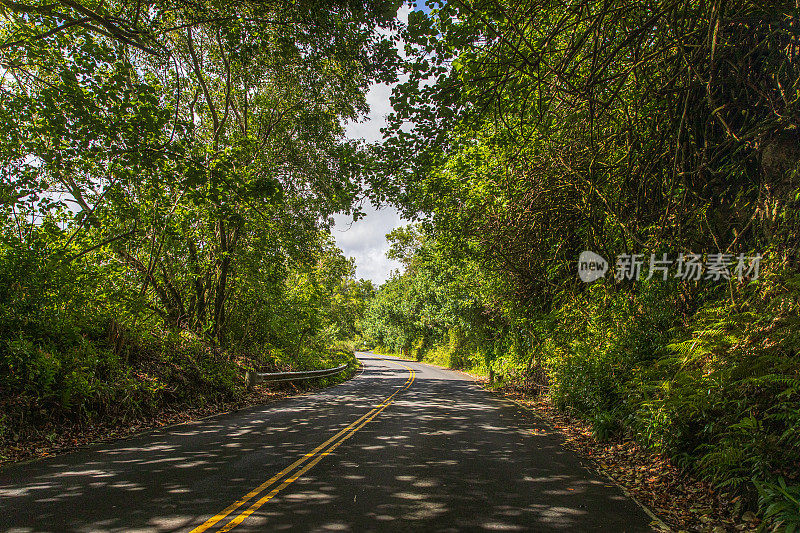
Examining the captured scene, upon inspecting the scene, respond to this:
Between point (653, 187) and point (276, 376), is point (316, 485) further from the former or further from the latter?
point (276, 376)

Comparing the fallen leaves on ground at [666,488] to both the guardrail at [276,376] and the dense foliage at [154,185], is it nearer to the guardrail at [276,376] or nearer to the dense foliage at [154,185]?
the dense foliage at [154,185]

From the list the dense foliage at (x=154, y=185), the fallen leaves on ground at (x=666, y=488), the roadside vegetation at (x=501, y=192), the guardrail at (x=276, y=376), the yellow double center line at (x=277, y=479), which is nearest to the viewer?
the yellow double center line at (x=277, y=479)

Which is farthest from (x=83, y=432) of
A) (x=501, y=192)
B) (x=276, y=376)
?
(x=501, y=192)

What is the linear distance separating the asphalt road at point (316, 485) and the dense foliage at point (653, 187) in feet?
4.74

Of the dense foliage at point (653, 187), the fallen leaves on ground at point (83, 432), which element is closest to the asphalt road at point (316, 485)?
the fallen leaves on ground at point (83, 432)

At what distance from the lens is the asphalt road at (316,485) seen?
3883 mm

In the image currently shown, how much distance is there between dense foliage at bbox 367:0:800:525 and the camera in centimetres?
Answer: 498

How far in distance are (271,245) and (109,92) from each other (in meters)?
7.21

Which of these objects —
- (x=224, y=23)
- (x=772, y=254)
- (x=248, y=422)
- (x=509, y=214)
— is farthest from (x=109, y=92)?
(x=772, y=254)

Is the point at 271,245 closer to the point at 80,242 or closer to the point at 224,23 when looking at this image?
the point at 80,242

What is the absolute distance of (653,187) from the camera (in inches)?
325

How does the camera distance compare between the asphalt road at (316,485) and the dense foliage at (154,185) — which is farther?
the dense foliage at (154,185)

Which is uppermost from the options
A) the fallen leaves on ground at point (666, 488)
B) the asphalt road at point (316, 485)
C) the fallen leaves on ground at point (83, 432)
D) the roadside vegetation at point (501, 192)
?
the roadside vegetation at point (501, 192)

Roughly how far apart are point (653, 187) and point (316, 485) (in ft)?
25.9
